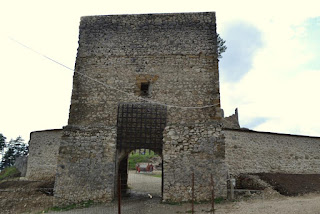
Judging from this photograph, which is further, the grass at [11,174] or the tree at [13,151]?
the tree at [13,151]

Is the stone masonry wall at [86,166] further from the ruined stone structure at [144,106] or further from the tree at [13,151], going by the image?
the tree at [13,151]

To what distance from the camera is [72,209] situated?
7.38m

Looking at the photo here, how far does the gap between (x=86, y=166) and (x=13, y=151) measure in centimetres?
4318

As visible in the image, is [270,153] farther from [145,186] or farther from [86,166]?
[86,166]

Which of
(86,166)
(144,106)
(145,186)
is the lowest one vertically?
(145,186)

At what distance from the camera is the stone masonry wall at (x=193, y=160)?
758cm

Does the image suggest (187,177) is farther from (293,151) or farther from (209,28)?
(293,151)

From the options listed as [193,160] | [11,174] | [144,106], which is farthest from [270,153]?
[11,174]

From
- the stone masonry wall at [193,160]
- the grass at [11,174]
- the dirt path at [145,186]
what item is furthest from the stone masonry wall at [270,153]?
the grass at [11,174]

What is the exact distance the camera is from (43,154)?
14109 mm

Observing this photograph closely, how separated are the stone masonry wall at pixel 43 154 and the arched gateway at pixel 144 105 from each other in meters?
6.62

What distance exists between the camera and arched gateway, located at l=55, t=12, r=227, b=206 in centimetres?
778

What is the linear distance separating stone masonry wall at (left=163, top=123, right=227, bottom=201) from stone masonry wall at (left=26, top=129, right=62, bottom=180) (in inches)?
356

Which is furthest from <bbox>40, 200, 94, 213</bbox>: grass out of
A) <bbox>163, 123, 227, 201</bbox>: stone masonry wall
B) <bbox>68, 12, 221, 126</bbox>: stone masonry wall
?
<bbox>68, 12, 221, 126</bbox>: stone masonry wall
